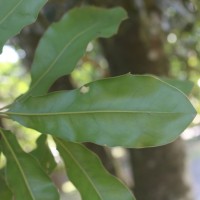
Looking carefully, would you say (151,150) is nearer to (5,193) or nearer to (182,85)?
(182,85)

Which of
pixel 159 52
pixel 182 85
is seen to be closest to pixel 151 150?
pixel 159 52

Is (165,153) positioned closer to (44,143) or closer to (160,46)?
(160,46)

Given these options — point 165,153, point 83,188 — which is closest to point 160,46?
point 165,153

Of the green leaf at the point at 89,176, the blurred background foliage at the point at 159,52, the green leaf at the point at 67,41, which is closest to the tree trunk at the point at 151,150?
the blurred background foliage at the point at 159,52

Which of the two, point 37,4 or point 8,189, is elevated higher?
point 37,4

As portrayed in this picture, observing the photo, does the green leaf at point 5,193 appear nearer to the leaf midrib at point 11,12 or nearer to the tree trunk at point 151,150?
the leaf midrib at point 11,12
